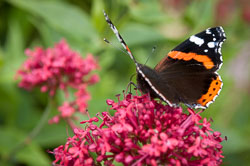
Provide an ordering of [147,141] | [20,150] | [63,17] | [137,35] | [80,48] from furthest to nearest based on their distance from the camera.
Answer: [80,48] → [137,35] → [63,17] → [20,150] → [147,141]

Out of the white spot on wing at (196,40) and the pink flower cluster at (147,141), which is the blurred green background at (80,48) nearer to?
the white spot on wing at (196,40)

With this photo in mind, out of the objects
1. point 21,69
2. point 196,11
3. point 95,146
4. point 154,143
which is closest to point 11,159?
point 21,69

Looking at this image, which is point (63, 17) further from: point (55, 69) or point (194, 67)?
point (194, 67)

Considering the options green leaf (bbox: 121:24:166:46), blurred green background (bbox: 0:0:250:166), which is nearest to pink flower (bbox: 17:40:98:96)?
blurred green background (bbox: 0:0:250:166)

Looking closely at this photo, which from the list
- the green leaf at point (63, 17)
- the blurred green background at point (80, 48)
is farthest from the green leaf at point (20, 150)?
the green leaf at point (63, 17)

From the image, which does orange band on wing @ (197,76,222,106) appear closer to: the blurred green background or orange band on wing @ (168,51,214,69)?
orange band on wing @ (168,51,214,69)

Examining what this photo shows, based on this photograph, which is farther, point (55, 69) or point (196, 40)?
point (55, 69)

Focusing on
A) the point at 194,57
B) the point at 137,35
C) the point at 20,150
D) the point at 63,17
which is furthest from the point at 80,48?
the point at 194,57
